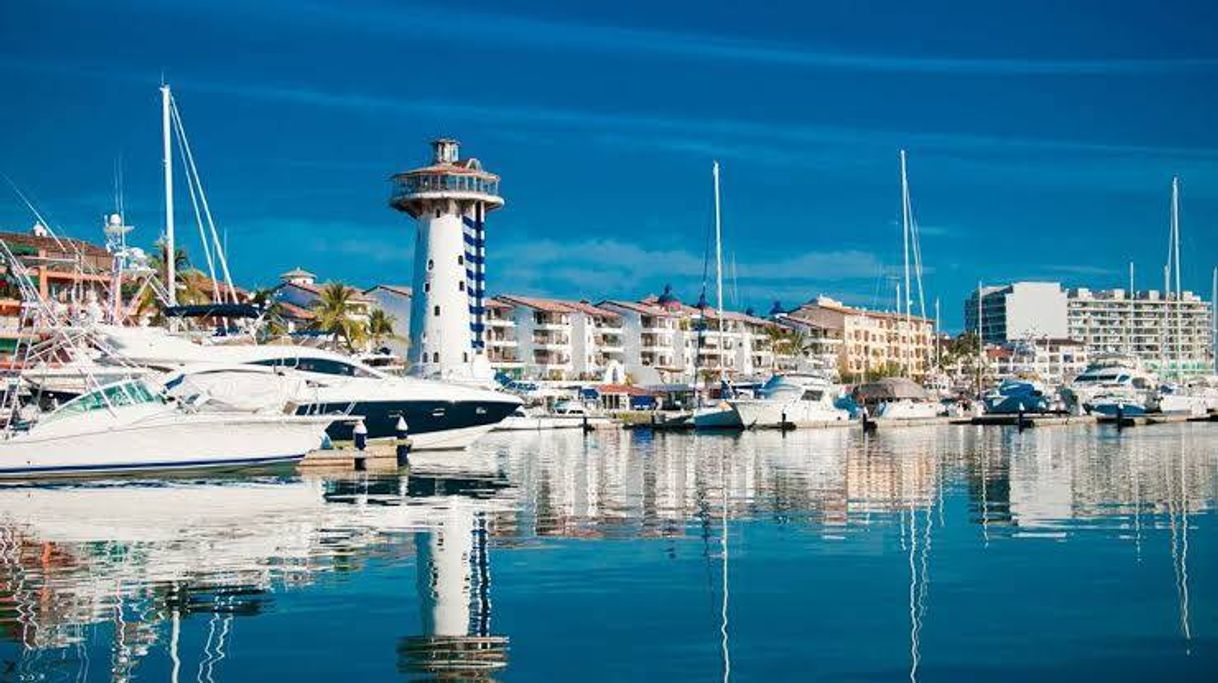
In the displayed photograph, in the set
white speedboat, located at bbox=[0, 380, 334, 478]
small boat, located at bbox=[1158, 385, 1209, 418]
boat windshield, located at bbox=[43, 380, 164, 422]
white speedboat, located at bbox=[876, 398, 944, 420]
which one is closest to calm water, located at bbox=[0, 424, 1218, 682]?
white speedboat, located at bbox=[0, 380, 334, 478]

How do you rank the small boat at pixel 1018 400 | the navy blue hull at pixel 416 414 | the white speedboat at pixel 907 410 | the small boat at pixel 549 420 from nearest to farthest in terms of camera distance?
the navy blue hull at pixel 416 414, the small boat at pixel 549 420, the white speedboat at pixel 907 410, the small boat at pixel 1018 400

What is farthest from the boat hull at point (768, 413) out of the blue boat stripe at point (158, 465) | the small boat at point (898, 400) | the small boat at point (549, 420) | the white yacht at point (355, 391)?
the blue boat stripe at point (158, 465)

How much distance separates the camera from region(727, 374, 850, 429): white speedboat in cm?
8344

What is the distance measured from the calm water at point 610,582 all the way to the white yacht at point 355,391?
11.4 meters

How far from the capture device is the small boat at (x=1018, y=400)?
108 m

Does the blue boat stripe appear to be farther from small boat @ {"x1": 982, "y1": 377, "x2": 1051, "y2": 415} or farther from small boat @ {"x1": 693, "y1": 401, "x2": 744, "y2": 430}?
small boat @ {"x1": 982, "y1": 377, "x2": 1051, "y2": 415}

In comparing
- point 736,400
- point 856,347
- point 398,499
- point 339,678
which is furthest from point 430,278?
point 856,347

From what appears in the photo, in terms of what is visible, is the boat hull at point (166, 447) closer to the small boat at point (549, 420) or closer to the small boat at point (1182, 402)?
the small boat at point (549, 420)

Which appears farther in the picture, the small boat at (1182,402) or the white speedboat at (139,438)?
the small boat at (1182,402)

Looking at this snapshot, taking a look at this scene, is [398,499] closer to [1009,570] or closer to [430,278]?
[1009,570]

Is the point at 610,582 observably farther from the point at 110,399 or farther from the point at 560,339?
the point at 560,339

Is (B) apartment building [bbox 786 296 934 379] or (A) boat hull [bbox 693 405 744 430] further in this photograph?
(B) apartment building [bbox 786 296 934 379]

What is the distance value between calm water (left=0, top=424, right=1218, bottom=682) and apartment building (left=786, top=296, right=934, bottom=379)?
131803 mm

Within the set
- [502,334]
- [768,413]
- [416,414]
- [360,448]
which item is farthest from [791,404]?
[360,448]
